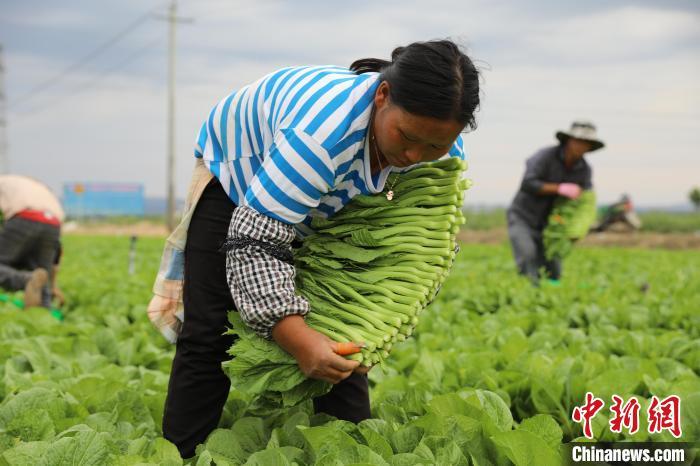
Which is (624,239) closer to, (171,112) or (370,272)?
(171,112)

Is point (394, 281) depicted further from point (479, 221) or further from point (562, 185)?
point (479, 221)

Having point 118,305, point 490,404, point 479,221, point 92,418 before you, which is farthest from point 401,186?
point 479,221

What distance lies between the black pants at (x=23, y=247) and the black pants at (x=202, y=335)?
455cm

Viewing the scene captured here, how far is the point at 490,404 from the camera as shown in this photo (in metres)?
2.57

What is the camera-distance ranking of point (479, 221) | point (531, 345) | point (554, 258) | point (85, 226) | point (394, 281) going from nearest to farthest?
point (394, 281) → point (531, 345) → point (554, 258) → point (479, 221) → point (85, 226)

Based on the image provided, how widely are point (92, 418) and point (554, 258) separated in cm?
543

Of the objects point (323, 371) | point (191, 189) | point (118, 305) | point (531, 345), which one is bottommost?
point (118, 305)

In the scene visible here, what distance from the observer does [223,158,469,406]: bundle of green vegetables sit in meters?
2.14

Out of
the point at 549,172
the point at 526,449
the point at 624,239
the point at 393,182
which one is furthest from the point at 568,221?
the point at 624,239

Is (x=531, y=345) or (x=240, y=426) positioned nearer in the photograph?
(x=240, y=426)

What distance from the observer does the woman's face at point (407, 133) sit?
1928 millimetres

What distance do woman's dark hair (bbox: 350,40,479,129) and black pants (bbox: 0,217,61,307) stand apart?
527 centimetres

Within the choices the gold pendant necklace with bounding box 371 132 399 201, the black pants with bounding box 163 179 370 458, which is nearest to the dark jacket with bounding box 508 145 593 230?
the gold pendant necklace with bounding box 371 132 399 201

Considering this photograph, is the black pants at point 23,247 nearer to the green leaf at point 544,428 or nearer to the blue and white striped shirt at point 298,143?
the blue and white striped shirt at point 298,143
